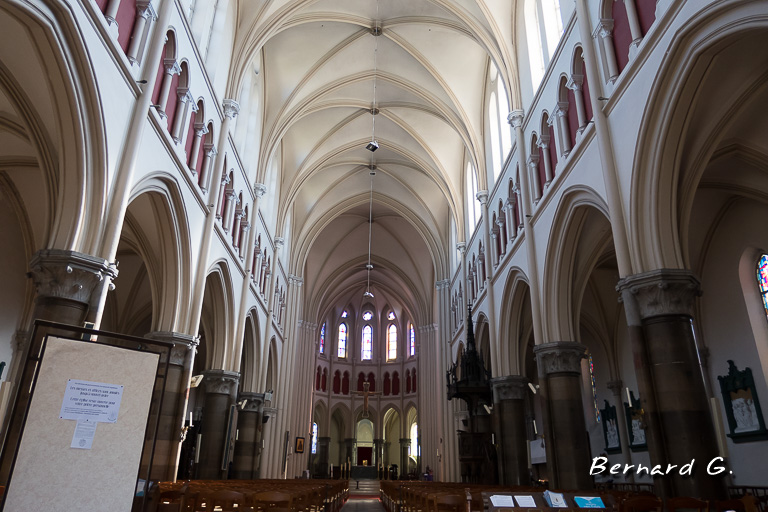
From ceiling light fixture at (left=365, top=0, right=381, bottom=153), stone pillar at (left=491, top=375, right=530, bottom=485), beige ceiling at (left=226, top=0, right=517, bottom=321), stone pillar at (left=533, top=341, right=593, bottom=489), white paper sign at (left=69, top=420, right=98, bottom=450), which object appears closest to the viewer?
white paper sign at (left=69, top=420, right=98, bottom=450)

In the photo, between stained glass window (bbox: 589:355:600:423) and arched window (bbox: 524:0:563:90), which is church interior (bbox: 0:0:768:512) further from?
stained glass window (bbox: 589:355:600:423)

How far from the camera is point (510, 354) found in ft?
57.2

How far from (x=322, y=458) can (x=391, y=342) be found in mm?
11083

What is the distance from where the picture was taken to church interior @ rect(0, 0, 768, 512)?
7.97 m

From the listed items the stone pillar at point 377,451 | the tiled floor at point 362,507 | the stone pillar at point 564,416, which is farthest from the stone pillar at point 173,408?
the stone pillar at point 377,451

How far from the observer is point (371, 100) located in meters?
23.5

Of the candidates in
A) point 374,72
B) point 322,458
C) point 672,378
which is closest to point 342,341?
point 322,458

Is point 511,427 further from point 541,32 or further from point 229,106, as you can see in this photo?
point 229,106

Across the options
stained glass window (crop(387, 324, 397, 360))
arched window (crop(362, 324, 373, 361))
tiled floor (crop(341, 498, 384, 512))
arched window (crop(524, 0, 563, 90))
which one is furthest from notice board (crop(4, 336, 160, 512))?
arched window (crop(362, 324, 373, 361))

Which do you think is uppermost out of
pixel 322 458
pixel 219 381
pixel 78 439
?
pixel 219 381

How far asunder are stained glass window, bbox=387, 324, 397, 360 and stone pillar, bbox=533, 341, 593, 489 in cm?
3446

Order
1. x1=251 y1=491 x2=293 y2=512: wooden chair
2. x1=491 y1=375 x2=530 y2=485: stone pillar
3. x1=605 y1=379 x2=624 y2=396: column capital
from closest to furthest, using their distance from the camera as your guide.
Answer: x1=251 y1=491 x2=293 y2=512: wooden chair < x1=491 y1=375 x2=530 y2=485: stone pillar < x1=605 y1=379 x2=624 y2=396: column capital

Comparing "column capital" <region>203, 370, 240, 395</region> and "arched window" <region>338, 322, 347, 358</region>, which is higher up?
Result: "arched window" <region>338, 322, 347, 358</region>

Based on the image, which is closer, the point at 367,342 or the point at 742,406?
the point at 742,406
